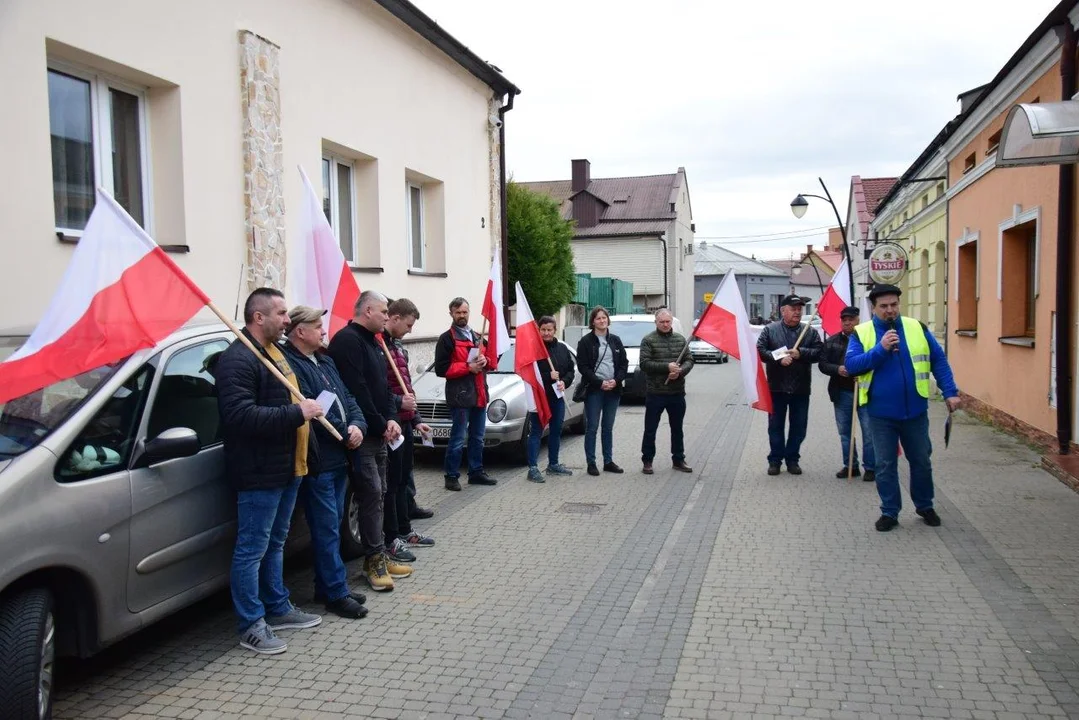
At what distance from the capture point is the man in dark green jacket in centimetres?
988

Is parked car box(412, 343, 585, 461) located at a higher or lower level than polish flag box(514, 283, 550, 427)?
lower

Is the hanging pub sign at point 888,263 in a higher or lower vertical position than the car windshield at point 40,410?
higher

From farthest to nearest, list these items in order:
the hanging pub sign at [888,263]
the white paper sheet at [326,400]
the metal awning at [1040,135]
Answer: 1. the hanging pub sign at [888,263]
2. the metal awning at [1040,135]
3. the white paper sheet at [326,400]

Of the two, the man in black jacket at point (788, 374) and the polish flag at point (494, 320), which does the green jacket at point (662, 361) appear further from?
the polish flag at point (494, 320)

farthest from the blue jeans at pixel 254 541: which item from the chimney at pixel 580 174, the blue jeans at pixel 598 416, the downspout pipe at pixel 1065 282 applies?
the chimney at pixel 580 174

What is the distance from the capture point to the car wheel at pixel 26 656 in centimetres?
349

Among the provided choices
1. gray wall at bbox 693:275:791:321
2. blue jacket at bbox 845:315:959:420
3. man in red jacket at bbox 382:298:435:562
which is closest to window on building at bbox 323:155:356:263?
man in red jacket at bbox 382:298:435:562

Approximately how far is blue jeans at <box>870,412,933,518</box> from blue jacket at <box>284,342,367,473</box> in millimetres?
4254

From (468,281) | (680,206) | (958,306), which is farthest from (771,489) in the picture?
(680,206)

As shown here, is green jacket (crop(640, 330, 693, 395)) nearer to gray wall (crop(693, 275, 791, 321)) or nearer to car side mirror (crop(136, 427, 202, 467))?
car side mirror (crop(136, 427, 202, 467))

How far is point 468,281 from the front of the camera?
635 inches

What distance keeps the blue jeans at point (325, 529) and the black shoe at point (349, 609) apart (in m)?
0.04

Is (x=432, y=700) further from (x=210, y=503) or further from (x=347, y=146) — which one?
(x=347, y=146)

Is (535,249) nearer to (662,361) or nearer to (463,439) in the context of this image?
(662,361)
